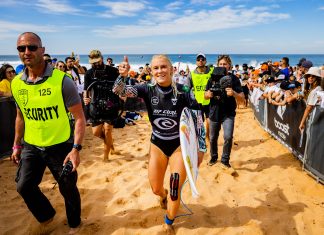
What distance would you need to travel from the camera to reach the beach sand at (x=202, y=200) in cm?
370

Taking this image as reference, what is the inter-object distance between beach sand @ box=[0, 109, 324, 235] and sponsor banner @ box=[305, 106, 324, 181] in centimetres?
25

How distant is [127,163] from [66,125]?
3.05 m

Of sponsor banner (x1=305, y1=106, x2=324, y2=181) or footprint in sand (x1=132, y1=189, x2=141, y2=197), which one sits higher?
sponsor banner (x1=305, y1=106, x2=324, y2=181)

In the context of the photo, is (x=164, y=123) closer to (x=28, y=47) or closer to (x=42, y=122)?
(x=42, y=122)

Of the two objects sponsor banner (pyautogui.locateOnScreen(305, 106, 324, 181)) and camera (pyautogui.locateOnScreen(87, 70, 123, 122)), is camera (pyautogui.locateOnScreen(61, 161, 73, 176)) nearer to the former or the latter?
camera (pyautogui.locateOnScreen(87, 70, 123, 122))

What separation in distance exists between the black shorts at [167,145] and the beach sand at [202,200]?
1.03m

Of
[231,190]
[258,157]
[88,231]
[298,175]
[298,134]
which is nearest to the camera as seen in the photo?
[88,231]

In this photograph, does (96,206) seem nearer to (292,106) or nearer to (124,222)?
(124,222)

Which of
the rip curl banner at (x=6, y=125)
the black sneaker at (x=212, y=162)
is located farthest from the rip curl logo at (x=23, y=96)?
the black sneaker at (x=212, y=162)

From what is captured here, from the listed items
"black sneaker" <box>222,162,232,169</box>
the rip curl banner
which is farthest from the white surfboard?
the rip curl banner

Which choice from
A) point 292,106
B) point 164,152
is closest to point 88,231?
point 164,152

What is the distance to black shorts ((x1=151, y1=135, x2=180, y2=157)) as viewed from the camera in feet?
11.7

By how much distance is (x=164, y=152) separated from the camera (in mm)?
3619

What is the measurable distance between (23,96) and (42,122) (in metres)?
0.36
